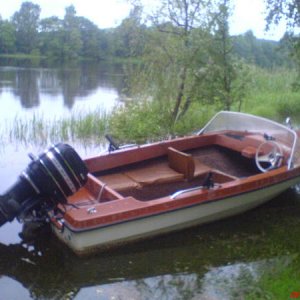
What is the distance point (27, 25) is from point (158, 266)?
65.1 meters

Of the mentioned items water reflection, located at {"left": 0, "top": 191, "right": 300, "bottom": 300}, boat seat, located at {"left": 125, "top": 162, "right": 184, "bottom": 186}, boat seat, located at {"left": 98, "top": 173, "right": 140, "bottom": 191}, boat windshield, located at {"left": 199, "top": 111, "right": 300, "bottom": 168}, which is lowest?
water reflection, located at {"left": 0, "top": 191, "right": 300, "bottom": 300}

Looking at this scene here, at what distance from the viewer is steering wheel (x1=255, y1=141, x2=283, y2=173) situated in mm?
6358

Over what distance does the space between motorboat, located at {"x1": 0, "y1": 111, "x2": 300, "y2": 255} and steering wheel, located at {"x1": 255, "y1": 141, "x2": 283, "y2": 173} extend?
1 cm

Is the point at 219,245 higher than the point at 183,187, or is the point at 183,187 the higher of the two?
the point at 183,187

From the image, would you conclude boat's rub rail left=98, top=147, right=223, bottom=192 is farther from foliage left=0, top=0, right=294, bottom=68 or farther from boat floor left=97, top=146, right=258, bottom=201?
foliage left=0, top=0, right=294, bottom=68

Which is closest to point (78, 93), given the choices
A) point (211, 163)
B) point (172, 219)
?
point (211, 163)

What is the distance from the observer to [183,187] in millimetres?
6293

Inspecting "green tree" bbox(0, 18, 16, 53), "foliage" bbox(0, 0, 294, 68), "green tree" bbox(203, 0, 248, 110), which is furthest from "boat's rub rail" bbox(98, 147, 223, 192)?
"green tree" bbox(0, 18, 16, 53)

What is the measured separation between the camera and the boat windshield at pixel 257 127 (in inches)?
256

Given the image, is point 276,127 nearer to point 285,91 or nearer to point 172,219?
point 172,219

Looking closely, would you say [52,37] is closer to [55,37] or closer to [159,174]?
[55,37]

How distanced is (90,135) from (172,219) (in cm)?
590

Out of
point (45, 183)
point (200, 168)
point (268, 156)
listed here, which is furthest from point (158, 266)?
point (268, 156)

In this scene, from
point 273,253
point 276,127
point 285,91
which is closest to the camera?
point 273,253
